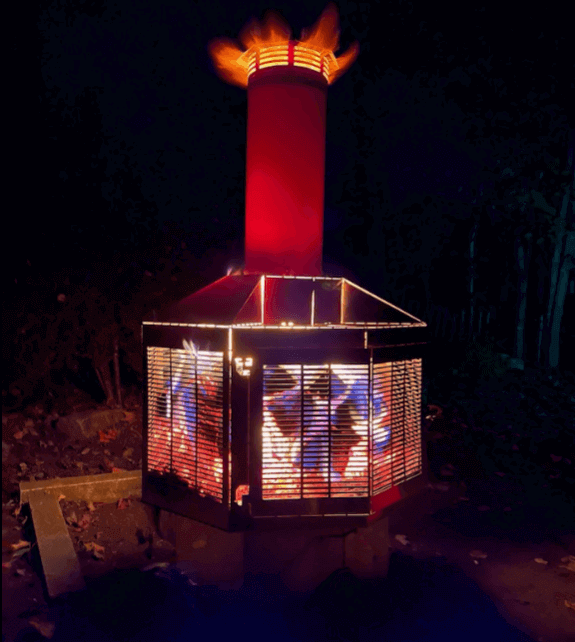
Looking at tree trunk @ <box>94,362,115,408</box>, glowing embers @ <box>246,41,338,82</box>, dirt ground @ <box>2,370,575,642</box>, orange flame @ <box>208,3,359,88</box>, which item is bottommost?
dirt ground @ <box>2,370,575,642</box>

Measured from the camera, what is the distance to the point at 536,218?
13.4 metres

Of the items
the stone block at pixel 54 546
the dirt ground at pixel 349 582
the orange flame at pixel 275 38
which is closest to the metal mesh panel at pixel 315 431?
the dirt ground at pixel 349 582

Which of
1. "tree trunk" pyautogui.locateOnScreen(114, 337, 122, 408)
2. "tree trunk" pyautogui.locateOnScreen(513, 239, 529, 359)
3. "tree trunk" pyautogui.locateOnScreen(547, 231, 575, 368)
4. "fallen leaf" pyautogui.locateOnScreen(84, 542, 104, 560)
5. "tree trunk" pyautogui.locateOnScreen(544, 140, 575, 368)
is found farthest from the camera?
"tree trunk" pyautogui.locateOnScreen(513, 239, 529, 359)

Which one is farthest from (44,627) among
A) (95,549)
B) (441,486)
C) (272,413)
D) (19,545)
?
(441,486)

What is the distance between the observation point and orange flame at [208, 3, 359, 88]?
460cm

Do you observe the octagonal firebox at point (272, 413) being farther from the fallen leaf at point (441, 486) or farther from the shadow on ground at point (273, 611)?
the fallen leaf at point (441, 486)

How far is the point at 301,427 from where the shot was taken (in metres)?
4.07

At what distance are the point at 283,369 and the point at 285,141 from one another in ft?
6.78

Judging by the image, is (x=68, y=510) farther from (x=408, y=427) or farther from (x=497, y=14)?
(x=497, y=14)

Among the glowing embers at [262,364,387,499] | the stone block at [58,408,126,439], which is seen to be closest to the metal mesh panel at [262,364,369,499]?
the glowing embers at [262,364,387,499]

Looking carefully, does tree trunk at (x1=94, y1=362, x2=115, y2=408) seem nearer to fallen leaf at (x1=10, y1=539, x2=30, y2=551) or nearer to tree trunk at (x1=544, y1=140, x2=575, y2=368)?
fallen leaf at (x1=10, y1=539, x2=30, y2=551)

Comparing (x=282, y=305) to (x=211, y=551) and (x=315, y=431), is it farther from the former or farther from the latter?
(x=211, y=551)

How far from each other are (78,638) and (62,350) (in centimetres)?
496

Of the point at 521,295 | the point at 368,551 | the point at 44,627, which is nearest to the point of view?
the point at 44,627
